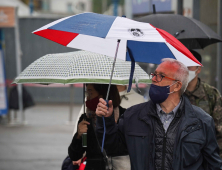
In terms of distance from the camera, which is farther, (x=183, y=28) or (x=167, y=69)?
(x=183, y=28)

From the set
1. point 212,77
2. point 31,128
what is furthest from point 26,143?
point 212,77

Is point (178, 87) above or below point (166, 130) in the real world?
above

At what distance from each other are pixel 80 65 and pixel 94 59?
187 millimetres

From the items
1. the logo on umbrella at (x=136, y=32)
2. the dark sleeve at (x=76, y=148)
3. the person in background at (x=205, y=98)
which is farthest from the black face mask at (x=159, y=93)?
the person in background at (x=205, y=98)

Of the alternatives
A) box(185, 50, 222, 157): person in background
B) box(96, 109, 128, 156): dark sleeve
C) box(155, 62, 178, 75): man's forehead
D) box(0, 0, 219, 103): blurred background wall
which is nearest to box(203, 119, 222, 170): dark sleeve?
box(155, 62, 178, 75): man's forehead

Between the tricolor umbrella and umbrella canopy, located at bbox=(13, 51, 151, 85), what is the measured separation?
16cm

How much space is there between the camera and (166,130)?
111 inches

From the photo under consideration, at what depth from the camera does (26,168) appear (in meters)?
6.87

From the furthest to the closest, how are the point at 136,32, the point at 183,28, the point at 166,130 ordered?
the point at 183,28 → the point at 166,130 → the point at 136,32

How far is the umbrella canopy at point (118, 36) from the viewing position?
2.63m

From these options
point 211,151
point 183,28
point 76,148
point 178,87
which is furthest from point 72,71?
point 183,28

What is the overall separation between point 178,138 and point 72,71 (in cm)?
121

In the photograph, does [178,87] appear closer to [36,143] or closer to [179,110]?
[179,110]

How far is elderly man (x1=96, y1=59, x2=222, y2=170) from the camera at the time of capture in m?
2.69
